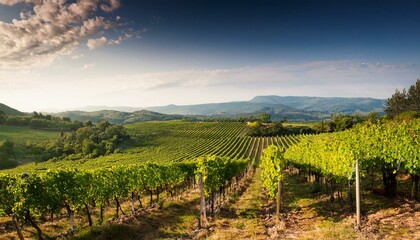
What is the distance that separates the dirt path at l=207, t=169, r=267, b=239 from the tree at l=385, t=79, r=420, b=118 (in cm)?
12460

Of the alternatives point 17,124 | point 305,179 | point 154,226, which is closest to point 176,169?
point 154,226

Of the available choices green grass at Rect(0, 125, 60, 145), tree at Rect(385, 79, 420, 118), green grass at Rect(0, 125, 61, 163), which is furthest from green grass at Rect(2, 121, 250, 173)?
tree at Rect(385, 79, 420, 118)

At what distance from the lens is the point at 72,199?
72.4ft

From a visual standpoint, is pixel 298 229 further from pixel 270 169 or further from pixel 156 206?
pixel 156 206

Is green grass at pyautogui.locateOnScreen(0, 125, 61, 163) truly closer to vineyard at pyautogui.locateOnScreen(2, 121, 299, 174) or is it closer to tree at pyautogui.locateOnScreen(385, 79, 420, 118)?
vineyard at pyautogui.locateOnScreen(2, 121, 299, 174)

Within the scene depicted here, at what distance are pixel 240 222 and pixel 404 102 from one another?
136 meters

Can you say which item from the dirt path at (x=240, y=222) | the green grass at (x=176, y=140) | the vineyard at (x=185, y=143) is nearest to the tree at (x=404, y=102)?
the vineyard at (x=185, y=143)

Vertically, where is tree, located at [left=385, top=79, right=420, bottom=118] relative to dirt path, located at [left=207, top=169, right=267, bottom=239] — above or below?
above

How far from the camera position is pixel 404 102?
411 ft

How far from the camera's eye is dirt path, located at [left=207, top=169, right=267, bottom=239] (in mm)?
17984

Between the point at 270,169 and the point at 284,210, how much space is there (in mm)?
4213

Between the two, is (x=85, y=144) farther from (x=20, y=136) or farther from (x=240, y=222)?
(x=240, y=222)

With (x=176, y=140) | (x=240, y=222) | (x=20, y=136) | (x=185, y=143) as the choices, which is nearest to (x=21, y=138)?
(x=20, y=136)

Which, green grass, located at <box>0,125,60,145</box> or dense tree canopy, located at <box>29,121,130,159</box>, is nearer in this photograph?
dense tree canopy, located at <box>29,121,130,159</box>
